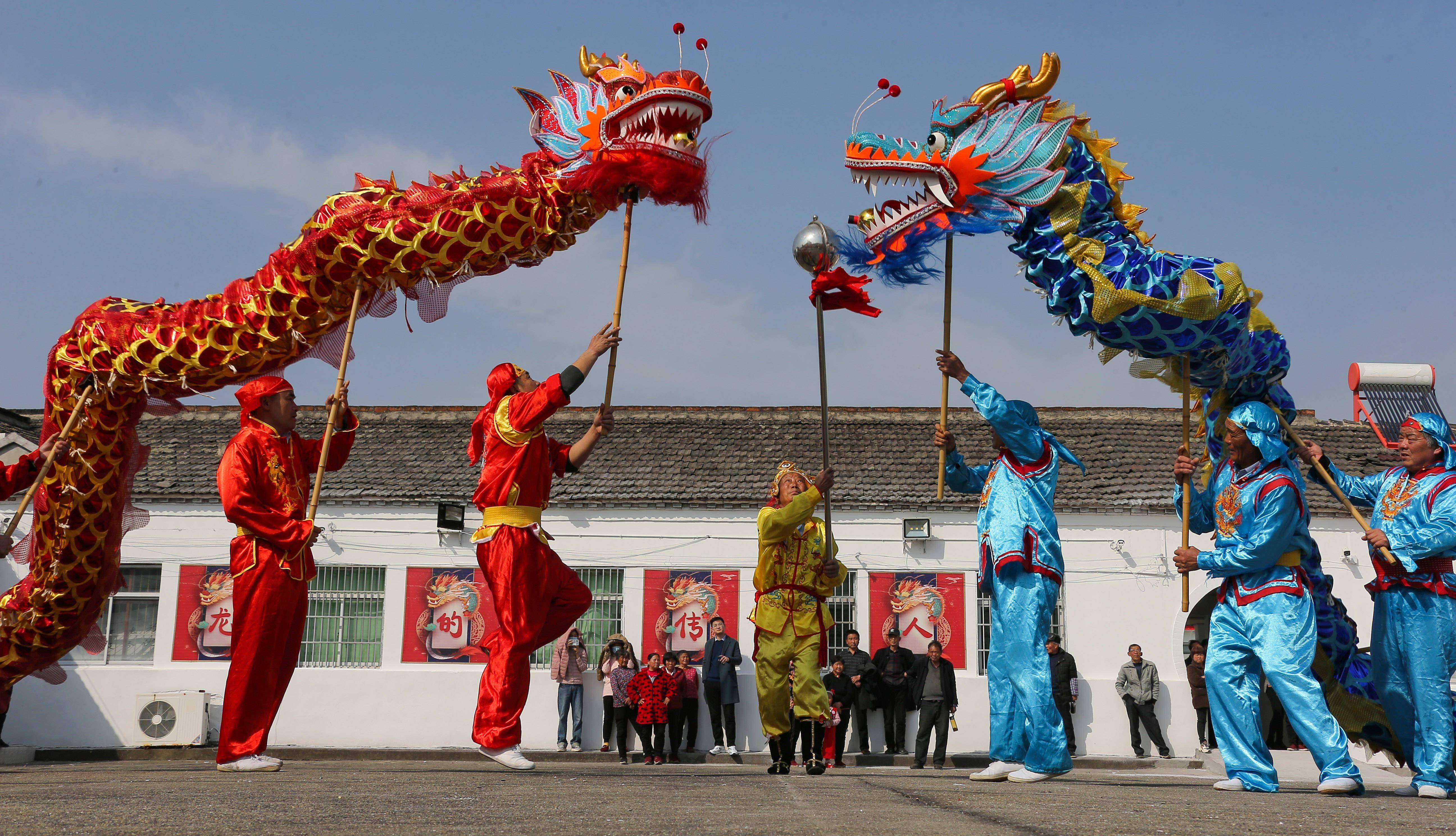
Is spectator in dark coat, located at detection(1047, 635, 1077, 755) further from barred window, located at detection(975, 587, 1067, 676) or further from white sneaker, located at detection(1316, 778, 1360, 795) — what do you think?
white sneaker, located at detection(1316, 778, 1360, 795)

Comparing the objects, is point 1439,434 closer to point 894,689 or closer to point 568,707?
point 894,689

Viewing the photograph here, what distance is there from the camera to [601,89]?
20.9ft

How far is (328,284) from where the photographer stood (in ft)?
20.4

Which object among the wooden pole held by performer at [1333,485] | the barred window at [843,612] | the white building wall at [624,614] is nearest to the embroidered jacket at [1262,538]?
the wooden pole held by performer at [1333,485]

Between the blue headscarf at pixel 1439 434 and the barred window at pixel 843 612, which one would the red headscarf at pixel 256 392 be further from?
the barred window at pixel 843 612

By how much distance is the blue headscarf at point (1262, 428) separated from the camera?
580cm

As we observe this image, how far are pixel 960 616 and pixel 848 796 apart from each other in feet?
38.3

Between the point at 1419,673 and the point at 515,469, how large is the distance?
4640 millimetres

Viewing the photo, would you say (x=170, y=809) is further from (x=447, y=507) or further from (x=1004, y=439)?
(x=447, y=507)

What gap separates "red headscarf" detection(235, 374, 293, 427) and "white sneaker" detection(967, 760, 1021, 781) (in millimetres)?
4065

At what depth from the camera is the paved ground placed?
3307 millimetres

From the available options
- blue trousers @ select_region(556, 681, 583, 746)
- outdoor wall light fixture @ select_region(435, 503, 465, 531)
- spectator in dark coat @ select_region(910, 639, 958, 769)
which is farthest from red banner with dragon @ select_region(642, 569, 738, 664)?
spectator in dark coat @ select_region(910, 639, 958, 769)

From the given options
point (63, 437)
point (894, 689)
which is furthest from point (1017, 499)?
point (894, 689)

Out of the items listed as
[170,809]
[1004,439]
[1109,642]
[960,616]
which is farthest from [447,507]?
[170,809]
